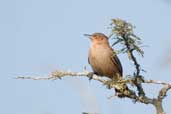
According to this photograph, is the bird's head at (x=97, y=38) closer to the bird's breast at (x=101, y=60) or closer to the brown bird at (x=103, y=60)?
the brown bird at (x=103, y=60)

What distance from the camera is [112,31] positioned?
547cm

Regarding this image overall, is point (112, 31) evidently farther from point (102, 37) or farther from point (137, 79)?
point (102, 37)

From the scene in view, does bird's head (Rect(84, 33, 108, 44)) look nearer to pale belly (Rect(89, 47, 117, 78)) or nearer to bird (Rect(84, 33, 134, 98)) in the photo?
bird (Rect(84, 33, 134, 98))

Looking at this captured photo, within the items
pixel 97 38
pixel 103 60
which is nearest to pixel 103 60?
pixel 103 60

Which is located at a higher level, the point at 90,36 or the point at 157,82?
the point at 90,36

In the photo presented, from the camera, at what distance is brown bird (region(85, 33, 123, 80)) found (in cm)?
939

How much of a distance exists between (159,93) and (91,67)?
153 inches

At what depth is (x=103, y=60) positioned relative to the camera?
959 cm

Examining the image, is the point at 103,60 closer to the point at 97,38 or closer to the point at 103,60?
the point at 103,60

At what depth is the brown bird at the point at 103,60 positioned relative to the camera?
9.39 meters

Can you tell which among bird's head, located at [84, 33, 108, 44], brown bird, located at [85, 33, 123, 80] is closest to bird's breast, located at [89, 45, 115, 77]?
brown bird, located at [85, 33, 123, 80]

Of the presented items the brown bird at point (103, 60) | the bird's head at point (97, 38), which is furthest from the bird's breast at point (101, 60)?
the bird's head at point (97, 38)

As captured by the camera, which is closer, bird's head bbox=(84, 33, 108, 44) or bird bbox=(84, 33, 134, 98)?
bird bbox=(84, 33, 134, 98)

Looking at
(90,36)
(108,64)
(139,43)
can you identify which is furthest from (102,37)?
(139,43)
